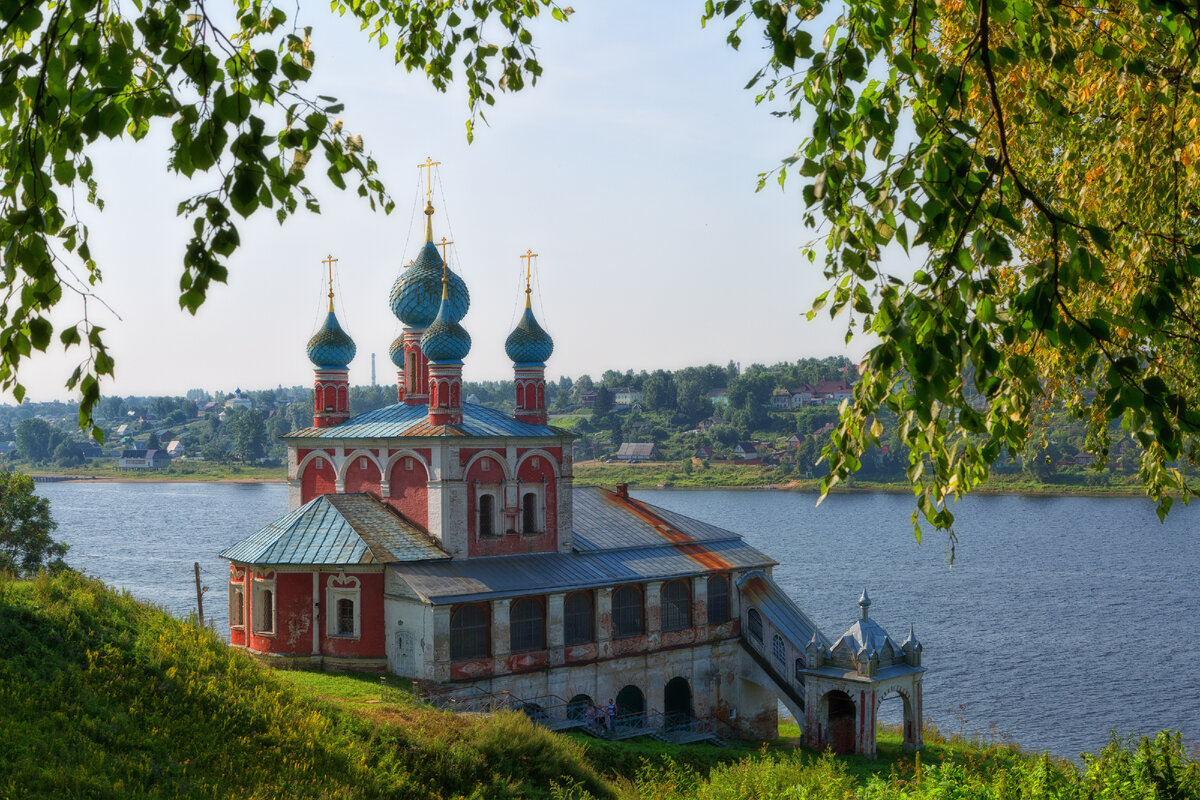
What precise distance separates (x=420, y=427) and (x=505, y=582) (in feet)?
13.5

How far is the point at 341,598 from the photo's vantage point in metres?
23.6

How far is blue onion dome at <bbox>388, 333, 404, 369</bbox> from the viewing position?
101ft

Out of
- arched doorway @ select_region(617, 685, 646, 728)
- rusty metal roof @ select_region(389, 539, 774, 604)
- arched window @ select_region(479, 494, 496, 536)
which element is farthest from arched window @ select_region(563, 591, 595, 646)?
arched window @ select_region(479, 494, 496, 536)

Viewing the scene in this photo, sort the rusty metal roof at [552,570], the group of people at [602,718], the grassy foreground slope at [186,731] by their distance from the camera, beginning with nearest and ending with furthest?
1. the grassy foreground slope at [186,731]
2. the rusty metal roof at [552,570]
3. the group of people at [602,718]

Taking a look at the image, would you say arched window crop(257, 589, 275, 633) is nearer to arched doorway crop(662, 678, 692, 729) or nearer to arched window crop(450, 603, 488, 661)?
arched window crop(450, 603, 488, 661)

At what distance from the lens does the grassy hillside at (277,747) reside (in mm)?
10891

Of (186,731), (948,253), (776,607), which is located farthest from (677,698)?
(948,253)

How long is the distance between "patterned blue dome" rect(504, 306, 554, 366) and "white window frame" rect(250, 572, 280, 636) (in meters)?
8.72

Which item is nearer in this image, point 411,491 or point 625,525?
point 411,491

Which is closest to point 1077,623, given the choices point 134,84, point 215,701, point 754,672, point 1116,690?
point 1116,690

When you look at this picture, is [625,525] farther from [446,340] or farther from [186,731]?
[186,731]

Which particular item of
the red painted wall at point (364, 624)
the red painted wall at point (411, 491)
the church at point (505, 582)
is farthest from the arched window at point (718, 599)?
the red painted wall at point (364, 624)

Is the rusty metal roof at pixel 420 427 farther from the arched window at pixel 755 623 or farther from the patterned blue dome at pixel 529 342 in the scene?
the arched window at pixel 755 623

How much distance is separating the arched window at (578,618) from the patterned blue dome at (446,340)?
5975 mm
